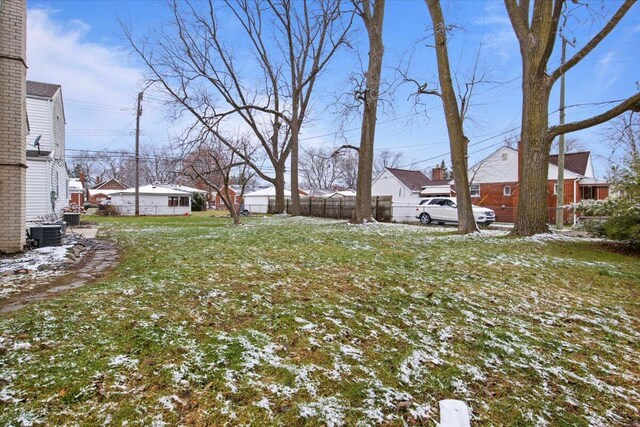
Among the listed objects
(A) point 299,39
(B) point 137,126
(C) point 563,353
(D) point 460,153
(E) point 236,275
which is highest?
(A) point 299,39

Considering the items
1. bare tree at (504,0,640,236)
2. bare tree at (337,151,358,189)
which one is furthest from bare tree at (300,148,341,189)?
bare tree at (504,0,640,236)

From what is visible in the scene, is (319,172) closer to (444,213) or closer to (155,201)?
(155,201)

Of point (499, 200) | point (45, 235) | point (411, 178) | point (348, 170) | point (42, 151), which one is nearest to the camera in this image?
point (45, 235)

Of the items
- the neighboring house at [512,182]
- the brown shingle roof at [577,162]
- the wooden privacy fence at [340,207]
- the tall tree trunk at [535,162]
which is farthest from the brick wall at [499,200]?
the tall tree trunk at [535,162]

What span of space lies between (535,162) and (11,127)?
11.9m

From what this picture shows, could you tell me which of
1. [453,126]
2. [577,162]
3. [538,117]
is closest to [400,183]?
[577,162]

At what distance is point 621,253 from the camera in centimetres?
845

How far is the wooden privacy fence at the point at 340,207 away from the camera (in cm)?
2047

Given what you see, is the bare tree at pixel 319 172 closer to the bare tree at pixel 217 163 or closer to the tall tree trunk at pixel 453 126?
the bare tree at pixel 217 163

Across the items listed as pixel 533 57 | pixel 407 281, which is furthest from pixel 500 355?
pixel 533 57

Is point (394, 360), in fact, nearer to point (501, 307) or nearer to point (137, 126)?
point (501, 307)

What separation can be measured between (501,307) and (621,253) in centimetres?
628

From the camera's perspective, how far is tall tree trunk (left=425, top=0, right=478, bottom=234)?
446 inches

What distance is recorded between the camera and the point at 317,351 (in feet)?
9.75
